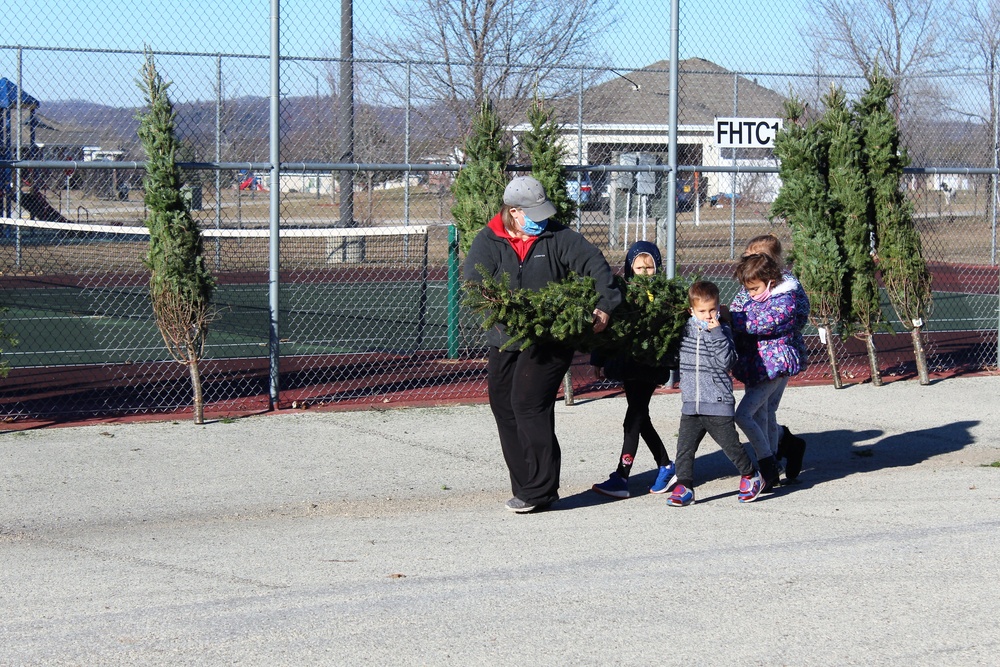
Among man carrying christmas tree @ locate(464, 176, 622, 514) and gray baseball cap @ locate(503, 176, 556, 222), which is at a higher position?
gray baseball cap @ locate(503, 176, 556, 222)

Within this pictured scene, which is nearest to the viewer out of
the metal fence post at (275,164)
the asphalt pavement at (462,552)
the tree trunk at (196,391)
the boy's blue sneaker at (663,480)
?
the asphalt pavement at (462,552)

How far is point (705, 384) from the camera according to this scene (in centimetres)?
644

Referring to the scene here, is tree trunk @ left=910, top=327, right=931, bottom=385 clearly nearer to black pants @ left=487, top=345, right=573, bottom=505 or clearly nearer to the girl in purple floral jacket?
the girl in purple floral jacket

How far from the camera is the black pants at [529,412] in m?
6.23

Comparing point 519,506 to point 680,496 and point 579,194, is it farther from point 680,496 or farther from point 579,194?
point 579,194

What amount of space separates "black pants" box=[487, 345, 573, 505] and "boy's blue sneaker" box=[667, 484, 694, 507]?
717 mm

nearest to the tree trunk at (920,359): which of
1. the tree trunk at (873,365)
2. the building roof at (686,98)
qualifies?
the tree trunk at (873,365)

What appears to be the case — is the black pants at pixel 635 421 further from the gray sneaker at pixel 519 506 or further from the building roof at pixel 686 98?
the building roof at pixel 686 98

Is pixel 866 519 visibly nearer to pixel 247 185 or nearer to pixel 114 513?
pixel 114 513

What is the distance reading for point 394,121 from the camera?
39.4 feet

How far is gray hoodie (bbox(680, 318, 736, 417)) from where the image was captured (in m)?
6.40

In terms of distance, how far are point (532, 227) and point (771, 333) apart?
162 cm

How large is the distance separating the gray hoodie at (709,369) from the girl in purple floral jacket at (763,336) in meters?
0.28

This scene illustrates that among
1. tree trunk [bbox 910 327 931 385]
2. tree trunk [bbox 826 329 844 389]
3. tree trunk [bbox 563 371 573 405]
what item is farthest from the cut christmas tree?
tree trunk [bbox 563 371 573 405]
